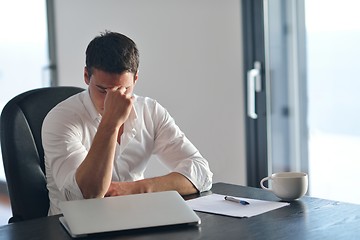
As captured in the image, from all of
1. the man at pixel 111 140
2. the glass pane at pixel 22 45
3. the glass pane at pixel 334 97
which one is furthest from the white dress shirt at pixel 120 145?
the glass pane at pixel 22 45

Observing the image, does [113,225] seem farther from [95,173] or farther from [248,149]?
[248,149]

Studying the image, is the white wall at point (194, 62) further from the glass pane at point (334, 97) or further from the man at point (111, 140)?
the man at point (111, 140)

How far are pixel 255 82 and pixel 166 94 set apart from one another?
578 millimetres

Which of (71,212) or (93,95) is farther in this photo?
(93,95)

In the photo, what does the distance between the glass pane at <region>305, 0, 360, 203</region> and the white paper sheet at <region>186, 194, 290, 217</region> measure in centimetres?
156

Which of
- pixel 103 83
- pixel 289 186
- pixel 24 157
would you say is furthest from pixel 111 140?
pixel 289 186

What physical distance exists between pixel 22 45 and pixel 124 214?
2.93 meters

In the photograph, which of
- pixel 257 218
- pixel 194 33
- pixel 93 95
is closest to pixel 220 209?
pixel 257 218

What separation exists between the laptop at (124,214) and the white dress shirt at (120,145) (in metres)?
0.28

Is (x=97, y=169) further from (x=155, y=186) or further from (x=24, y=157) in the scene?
(x=24, y=157)

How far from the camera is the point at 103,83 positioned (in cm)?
214

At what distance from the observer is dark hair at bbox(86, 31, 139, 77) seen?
2133 millimetres

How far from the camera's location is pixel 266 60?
356cm

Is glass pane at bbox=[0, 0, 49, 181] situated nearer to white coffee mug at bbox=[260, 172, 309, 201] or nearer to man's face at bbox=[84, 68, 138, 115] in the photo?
man's face at bbox=[84, 68, 138, 115]
